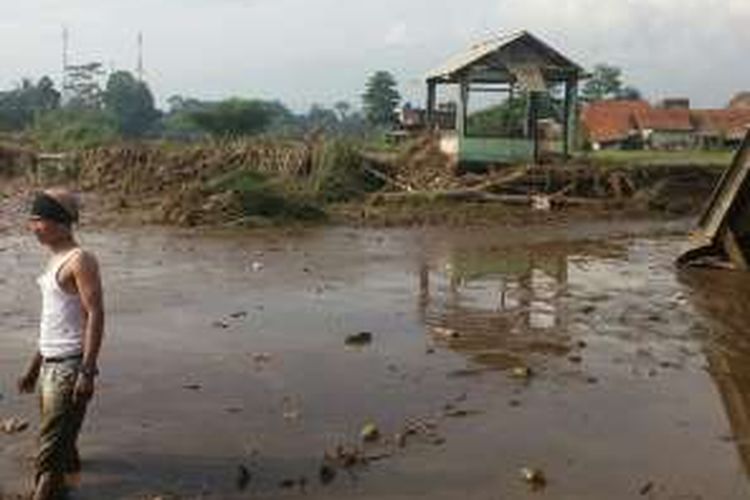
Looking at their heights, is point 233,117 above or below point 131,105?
below

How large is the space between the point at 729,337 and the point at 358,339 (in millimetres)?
3807

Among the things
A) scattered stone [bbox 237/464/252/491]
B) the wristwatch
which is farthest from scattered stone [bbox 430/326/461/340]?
the wristwatch

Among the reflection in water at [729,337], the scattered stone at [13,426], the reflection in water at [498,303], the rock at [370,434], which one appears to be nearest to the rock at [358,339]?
the reflection in water at [498,303]

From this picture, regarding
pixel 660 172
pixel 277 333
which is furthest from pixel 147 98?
pixel 277 333

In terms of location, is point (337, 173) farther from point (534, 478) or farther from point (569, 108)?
point (534, 478)

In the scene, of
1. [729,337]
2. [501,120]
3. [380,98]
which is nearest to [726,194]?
[729,337]

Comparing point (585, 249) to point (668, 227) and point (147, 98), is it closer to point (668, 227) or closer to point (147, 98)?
point (668, 227)

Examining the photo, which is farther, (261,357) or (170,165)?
(170,165)

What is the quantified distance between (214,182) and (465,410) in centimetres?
1824

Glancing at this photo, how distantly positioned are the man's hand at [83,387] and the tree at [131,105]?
259 feet

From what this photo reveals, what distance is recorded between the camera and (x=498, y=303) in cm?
1485

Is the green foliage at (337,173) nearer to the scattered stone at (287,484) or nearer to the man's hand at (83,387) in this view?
the scattered stone at (287,484)

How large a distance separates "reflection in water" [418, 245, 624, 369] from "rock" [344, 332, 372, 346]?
710 mm

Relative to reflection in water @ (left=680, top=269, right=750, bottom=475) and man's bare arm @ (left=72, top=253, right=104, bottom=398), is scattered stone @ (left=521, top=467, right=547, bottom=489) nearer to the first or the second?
reflection in water @ (left=680, top=269, right=750, bottom=475)
